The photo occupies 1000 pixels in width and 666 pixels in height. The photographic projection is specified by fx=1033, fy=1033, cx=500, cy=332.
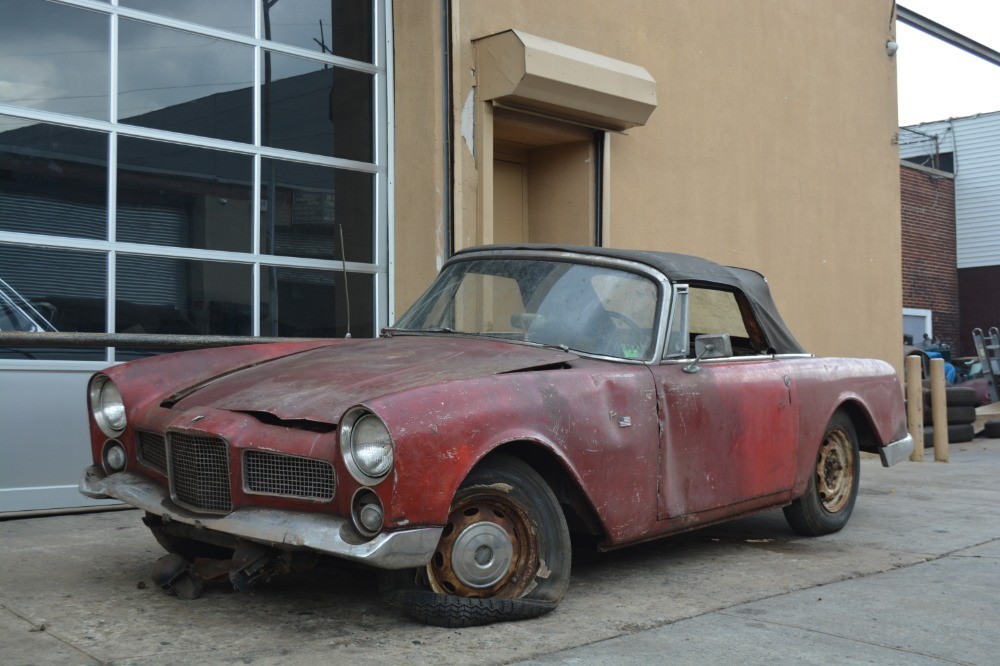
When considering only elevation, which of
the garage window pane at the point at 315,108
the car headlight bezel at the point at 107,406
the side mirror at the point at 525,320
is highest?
the garage window pane at the point at 315,108

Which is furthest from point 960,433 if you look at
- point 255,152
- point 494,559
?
point 494,559

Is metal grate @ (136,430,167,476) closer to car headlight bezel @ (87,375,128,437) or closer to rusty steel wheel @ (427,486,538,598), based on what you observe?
car headlight bezel @ (87,375,128,437)

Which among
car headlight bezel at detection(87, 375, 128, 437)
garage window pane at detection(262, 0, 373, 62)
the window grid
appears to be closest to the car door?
car headlight bezel at detection(87, 375, 128, 437)

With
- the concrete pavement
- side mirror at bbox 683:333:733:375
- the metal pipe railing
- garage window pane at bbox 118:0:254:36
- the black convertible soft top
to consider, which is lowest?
the concrete pavement

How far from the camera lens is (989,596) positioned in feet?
14.4

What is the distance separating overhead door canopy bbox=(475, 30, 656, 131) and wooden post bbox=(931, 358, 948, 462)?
4.12 metres

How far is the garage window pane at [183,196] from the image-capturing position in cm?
662

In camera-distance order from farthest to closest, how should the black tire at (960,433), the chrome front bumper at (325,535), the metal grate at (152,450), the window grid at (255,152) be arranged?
the black tire at (960,433)
the window grid at (255,152)
the metal grate at (152,450)
the chrome front bumper at (325,535)

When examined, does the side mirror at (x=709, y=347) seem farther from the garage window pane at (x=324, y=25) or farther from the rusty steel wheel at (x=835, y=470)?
the garage window pane at (x=324, y=25)

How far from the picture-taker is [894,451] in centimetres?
632

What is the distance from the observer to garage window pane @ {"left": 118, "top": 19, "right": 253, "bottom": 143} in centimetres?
670

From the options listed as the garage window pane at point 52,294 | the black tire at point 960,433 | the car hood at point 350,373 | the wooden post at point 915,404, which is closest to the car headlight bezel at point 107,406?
the car hood at point 350,373

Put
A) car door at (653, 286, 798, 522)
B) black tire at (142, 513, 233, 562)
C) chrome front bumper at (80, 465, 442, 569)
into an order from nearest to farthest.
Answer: chrome front bumper at (80, 465, 442, 569) → black tire at (142, 513, 233, 562) → car door at (653, 286, 798, 522)

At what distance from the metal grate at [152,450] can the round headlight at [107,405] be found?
0.37 ft
